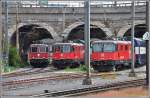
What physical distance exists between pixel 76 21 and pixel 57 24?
239cm

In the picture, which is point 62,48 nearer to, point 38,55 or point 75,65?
point 75,65

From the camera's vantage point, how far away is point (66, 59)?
40500 mm

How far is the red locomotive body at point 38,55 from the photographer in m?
42.9

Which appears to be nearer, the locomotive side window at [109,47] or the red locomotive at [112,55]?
the red locomotive at [112,55]

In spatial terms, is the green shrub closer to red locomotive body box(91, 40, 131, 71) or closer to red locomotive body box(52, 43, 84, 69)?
red locomotive body box(52, 43, 84, 69)

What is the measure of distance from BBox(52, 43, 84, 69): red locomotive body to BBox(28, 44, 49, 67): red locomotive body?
174cm

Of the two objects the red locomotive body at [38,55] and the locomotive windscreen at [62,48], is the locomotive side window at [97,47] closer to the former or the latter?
the locomotive windscreen at [62,48]

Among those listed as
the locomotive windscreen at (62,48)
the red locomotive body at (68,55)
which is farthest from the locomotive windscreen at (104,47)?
the locomotive windscreen at (62,48)

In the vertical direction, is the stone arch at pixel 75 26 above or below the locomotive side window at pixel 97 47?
above

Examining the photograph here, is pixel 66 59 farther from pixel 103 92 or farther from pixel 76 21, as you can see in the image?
pixel 103 92

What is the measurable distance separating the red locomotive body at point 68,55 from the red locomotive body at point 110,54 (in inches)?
152

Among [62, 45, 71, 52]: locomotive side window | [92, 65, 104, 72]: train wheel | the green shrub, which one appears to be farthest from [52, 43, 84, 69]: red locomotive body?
[92, 65, 104, 72]: train wheel

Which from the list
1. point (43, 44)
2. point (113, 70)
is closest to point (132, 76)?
point (113, 70)

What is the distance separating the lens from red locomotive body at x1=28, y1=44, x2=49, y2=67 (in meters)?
42.9
